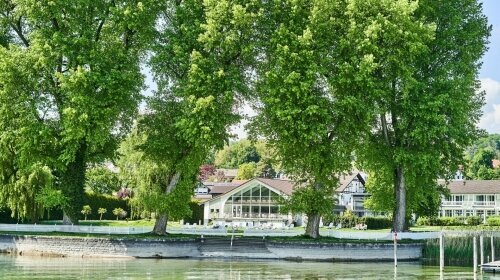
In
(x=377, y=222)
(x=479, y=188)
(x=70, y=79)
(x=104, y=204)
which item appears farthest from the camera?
(x=479, y=188)

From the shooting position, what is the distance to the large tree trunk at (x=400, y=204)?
41094mm

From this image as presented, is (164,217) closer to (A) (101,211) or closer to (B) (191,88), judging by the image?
(B) (191,88)

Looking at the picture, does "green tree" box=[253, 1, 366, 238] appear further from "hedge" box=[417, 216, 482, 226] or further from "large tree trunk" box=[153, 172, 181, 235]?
"hedge" box=[417, 216, 482, 226]

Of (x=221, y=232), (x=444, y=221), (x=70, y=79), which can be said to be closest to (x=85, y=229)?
(x=221, y=232)

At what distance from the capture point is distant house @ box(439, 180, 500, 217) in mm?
96062

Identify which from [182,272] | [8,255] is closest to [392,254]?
[182,272]

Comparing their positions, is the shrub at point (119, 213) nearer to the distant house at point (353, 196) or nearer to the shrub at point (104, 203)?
the shrub at point (104, 203)

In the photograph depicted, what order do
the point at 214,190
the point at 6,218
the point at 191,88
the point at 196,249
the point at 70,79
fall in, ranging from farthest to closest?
the point at 214,190
the point at 6,218
the point at 196,249
the point at 191,88
the point at 70,79

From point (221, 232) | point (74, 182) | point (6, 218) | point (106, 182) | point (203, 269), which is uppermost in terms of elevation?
point (106, 182)

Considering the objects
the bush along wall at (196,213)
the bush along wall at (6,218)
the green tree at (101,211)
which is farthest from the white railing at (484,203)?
the bush along wall at (6,218)

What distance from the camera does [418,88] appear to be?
38281mm

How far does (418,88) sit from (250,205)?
132 ft

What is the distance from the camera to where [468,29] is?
40.2 m

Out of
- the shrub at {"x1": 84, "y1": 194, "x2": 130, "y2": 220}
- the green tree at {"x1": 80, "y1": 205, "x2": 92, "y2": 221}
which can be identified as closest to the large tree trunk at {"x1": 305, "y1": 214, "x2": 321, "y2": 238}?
the green tree at {"x1": 80, "y1": 205, "x2": 92, "y2": 221}
